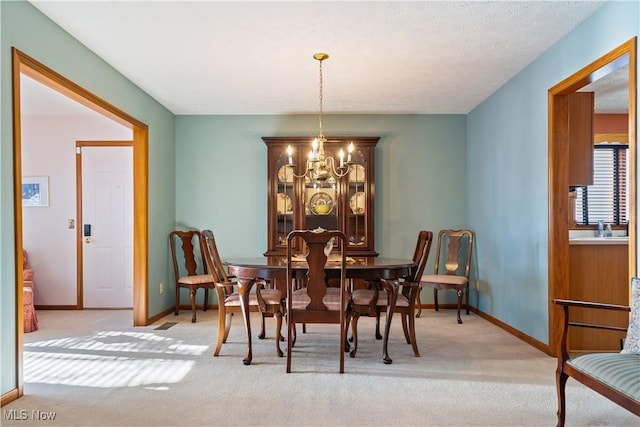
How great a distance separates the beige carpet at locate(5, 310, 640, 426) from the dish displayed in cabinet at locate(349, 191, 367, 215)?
1633 mm

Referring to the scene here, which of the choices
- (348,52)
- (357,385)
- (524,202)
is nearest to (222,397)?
(357,385)

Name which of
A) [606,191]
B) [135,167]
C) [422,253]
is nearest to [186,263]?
[135,167]

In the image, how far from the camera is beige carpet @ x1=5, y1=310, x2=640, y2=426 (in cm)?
229

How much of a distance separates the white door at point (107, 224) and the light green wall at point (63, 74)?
0.78m

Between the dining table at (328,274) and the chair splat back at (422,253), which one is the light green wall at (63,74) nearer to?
the dining table at (328,274)

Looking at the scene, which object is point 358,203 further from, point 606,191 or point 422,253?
point 606,191

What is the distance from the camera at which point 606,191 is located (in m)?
5.39

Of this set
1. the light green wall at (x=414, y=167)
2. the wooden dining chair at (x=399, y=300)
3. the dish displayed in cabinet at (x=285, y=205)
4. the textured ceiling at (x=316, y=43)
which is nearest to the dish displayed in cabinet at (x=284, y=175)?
the dish displayed in cabinet at (x=285, y=205)

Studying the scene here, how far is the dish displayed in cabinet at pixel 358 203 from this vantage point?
5.26 m

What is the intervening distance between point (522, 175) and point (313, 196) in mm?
2281

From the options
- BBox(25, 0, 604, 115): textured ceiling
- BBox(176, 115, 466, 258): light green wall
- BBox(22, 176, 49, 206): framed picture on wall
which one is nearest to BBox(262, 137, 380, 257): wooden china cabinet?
BBox(176, 115, 466, 258): light green wall

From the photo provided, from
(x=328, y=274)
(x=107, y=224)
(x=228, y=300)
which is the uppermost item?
(x=107, y=224)

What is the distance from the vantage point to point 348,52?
3480 mm

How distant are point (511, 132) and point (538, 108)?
54 cm
